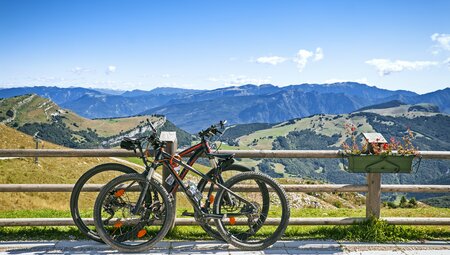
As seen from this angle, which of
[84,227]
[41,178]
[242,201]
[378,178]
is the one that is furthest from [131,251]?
[41,178]

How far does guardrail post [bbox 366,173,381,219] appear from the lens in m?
7.59

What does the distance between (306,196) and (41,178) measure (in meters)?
29.7

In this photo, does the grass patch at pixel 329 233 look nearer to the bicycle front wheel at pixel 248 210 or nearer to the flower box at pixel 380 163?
the bicycle front wheel at pixel 248 210

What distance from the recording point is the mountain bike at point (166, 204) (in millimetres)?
6406

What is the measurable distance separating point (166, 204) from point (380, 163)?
3679 millimetres

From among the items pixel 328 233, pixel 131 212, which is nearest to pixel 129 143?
pixel 131 212

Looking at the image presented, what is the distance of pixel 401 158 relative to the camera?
735cm

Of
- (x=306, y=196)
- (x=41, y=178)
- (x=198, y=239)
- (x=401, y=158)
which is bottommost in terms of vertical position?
(x=306, y=196)

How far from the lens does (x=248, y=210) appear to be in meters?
6.76

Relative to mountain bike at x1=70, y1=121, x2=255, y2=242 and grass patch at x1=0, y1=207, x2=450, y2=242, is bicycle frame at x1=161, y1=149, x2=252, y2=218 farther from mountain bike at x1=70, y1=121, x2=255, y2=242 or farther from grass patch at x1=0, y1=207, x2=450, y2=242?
grass patch at x1=0, y1=207, x2=450, y2=242

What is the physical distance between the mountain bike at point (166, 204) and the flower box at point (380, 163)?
1647mm

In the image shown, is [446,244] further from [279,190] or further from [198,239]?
[198,239]

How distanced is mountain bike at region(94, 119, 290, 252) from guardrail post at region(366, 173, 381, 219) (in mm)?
1926

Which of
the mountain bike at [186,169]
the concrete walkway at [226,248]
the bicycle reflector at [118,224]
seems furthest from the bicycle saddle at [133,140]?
the concrete walkway at [226,248]
